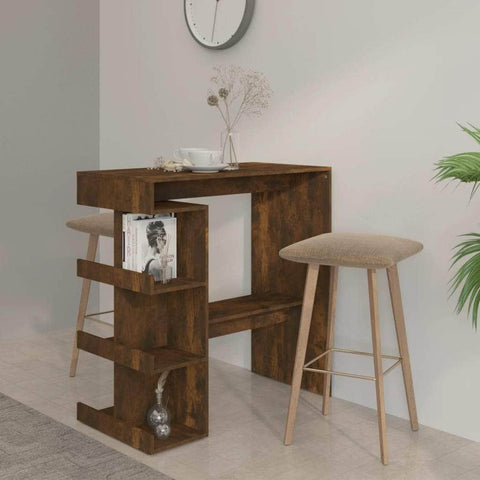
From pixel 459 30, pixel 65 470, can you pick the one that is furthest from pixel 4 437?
pixel 459 30

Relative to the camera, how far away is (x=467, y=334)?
3043 millimetres

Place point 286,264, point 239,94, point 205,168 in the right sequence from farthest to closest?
point 239,94 → point 286,264 → point 205,168

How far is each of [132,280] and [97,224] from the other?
0.86 metres

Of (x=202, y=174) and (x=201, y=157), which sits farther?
(x=201, y=157)


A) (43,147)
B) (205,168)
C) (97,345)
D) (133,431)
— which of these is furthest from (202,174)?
(43,147)

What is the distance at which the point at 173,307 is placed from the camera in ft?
10.1

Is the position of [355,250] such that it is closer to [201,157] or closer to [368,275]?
[368,275]

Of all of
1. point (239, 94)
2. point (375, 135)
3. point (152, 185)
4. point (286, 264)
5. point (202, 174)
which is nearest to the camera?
point (152, 185)

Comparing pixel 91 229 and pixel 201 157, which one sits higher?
pixel 201 157

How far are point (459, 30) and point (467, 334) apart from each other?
42.3 inches

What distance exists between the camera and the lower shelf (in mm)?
2926

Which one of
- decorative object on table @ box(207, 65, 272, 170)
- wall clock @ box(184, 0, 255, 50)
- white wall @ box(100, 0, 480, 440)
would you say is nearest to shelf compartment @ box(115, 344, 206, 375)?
white wall @ box(100, 0, 480, 440)

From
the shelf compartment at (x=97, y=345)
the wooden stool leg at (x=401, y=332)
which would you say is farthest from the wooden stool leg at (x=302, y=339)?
the shelf compartment at (x=97, y=345)

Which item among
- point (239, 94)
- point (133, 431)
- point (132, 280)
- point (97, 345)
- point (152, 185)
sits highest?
point (239, 94)
